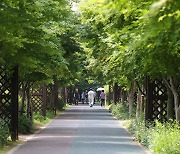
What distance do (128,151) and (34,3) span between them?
5265 mm

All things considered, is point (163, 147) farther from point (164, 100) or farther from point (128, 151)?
point (164, 100)

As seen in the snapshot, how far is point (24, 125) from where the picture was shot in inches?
891

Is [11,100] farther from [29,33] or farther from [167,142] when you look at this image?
[167,142]

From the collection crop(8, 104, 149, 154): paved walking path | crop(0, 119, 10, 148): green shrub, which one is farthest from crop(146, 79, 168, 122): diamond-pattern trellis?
crop(0, 119, 10, 148): green shrub

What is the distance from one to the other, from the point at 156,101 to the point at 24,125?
576 centimetres

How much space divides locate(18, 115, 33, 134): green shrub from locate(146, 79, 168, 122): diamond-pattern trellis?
18.1ft

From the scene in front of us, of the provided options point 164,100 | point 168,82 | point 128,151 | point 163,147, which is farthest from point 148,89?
point 163,147

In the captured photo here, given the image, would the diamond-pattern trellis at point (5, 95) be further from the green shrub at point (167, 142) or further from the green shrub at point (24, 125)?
the green shrub at point (167, 142)

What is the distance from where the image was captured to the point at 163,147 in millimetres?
12406

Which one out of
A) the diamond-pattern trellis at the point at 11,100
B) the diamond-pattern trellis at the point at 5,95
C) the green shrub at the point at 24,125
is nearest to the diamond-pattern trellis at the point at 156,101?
the diamond-pattern trellis at the point at 11,100

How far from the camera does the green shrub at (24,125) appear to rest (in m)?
22.4

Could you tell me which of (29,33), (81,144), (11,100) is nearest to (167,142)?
(29,33)

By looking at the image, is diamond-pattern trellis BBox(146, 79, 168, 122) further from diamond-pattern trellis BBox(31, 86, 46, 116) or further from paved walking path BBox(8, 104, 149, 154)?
diamond-pattern trellis BBox(31, 86, 46, 116)

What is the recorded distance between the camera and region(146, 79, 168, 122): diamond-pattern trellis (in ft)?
65.0
